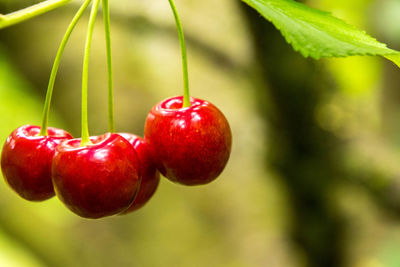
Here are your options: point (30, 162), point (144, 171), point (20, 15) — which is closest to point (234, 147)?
point (144, 171)

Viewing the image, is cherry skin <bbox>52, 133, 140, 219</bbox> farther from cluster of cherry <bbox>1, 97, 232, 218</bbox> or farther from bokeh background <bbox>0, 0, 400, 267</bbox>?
bokeh background <bbox>0, 0, 400, 267</bbox>

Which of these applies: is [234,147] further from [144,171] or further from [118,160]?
[118,160]

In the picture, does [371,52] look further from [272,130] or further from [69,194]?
[272,130]

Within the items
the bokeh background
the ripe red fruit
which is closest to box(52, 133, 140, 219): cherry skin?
the ripe red fruit

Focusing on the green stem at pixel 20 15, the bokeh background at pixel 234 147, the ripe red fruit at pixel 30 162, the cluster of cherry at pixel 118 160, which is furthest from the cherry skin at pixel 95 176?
the bokeh background at pixel 234 147

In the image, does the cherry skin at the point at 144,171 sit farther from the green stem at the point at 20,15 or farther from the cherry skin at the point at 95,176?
the green stem at the point at 20,15
